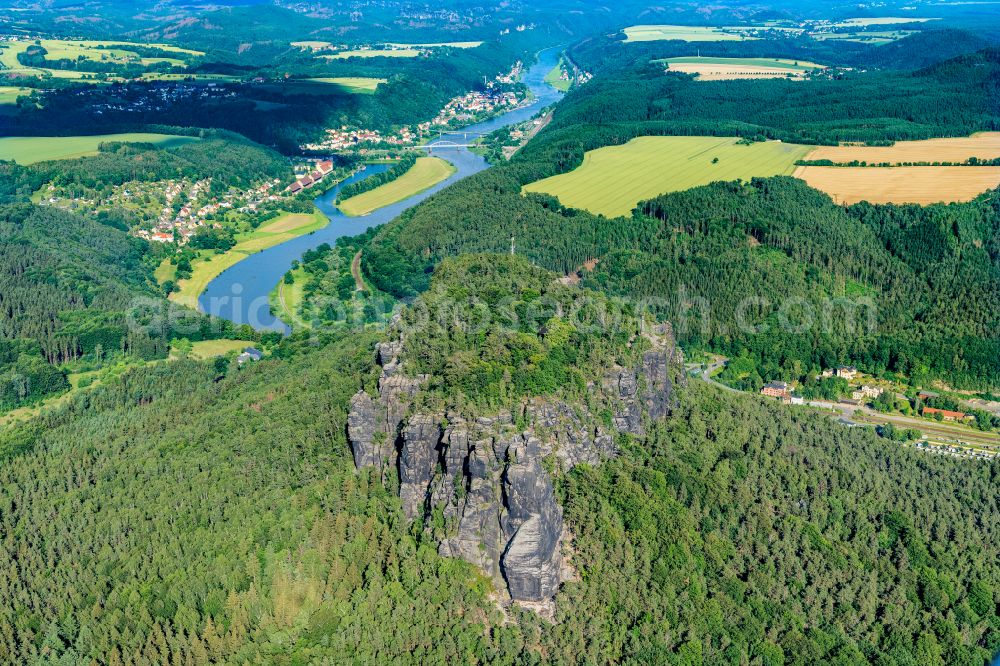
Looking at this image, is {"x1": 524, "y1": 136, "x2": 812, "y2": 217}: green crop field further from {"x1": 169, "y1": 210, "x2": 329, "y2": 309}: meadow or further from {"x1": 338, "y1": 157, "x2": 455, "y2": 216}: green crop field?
{"x1": 169, "y1": 210, "x2": 329, "y2": 309}: meadow

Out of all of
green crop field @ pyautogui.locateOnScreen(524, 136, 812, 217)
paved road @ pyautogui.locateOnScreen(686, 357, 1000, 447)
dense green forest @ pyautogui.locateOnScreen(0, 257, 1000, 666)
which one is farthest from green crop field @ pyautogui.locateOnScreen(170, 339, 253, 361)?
green crop field @ pyautogui.locateOnScreen(524, 136, 812, 217)

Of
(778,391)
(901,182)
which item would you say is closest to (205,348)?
(778,391)

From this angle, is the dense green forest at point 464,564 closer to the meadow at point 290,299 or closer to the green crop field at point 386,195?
the meadow at point 290,299

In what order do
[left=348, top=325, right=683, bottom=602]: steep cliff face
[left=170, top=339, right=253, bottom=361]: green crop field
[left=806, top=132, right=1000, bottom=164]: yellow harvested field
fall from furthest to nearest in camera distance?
[left=806, top=132, right=1000, bottom=164]: yellow harvested field → [left=170, top=339, right=253, bottom=361]: green crop field → [left=348, top=325, right=683, bottom=602]: steep cliff face

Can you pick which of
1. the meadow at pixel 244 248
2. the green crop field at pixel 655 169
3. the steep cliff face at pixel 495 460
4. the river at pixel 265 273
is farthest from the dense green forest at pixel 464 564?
the green crop field at pixel 655 169

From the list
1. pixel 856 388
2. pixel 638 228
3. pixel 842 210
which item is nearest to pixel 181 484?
pixel 856 388

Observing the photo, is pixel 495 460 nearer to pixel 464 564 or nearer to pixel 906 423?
pixel 464 564
